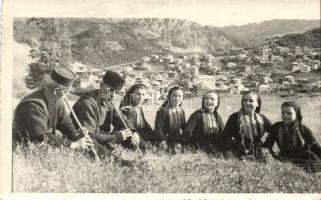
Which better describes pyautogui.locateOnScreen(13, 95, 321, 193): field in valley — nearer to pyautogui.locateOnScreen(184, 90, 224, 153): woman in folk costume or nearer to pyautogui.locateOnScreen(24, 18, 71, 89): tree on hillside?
pyautogui.locateOnScreen(184, 90, 224, 153): woman in folk costume

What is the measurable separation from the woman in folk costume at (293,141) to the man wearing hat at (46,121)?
2792 millimetres

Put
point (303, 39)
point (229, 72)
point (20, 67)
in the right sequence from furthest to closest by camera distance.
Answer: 1. point (303, 39)
2. point (229, 72)
3. point (20, 67)

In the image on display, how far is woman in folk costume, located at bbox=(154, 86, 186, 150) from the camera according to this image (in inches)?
335

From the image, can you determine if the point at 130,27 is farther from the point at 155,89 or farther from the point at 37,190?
the point at 37,190

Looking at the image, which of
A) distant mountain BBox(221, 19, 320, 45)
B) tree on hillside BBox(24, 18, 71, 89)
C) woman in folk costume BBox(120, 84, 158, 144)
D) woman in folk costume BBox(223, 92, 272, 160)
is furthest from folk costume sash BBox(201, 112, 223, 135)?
tree on hillside BBox(24, 18, 71, 89)

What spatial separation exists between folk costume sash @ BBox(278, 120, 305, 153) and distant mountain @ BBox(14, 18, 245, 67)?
5.14 ft

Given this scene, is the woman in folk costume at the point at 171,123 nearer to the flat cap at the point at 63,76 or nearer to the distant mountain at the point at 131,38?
the distant mountain at the point at 131,38

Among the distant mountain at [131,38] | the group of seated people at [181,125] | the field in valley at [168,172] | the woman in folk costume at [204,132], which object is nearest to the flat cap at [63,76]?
the group of seated people at [181,125]

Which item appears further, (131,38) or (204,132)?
(131,38)

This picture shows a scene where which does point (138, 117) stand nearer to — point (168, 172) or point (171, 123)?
point (171, 123)

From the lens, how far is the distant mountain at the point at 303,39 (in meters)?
8.91

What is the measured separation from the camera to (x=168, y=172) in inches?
328

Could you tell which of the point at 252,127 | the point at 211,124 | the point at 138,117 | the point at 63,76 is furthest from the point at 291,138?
the point at 63,76

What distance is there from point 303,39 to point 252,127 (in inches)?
66.7
